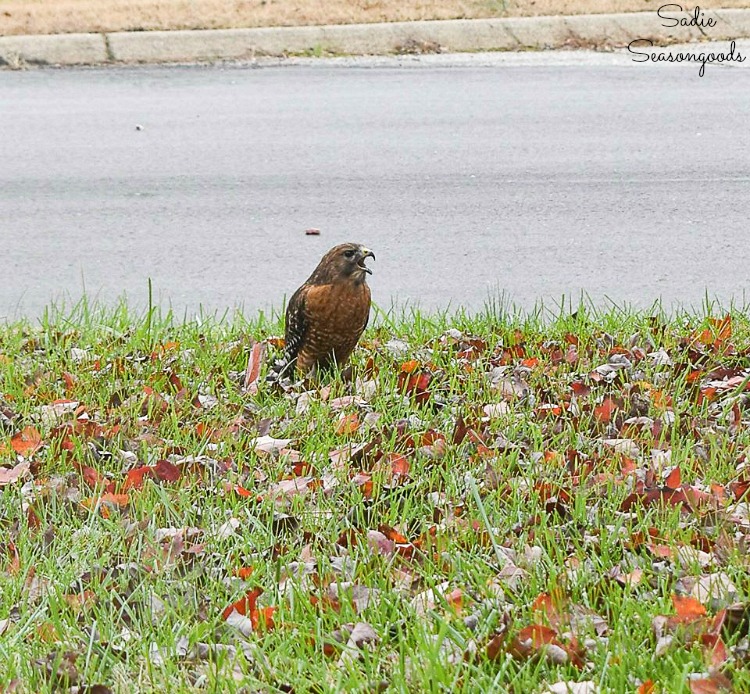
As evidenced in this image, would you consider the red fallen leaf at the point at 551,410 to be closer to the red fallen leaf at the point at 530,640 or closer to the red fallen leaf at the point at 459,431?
the red fallen leaf at the point at 459,431

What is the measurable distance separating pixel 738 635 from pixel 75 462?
2.35m

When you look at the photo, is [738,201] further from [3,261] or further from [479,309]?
[3,261]

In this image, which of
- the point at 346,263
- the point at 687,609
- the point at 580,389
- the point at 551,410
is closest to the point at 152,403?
the point at 346,263

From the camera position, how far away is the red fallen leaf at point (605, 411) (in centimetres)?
439

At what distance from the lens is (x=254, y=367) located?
17.0 ft

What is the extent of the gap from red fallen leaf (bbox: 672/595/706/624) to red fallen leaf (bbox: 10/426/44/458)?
2395 mm

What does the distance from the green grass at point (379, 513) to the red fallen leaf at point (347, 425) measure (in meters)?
0.03

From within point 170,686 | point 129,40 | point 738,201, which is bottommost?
point 170,686

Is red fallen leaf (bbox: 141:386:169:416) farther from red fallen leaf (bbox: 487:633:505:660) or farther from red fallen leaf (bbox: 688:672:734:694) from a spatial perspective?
red fallen leaf (bbox: 688:672:734:694)

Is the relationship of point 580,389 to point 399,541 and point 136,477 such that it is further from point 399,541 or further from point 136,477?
point 136,477

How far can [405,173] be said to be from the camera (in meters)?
8.38

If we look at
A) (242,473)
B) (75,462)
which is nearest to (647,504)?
(242,473)

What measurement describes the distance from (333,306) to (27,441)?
1293mm

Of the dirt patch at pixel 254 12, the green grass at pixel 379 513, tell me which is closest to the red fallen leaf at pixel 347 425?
the green grass at pixel 379 513
